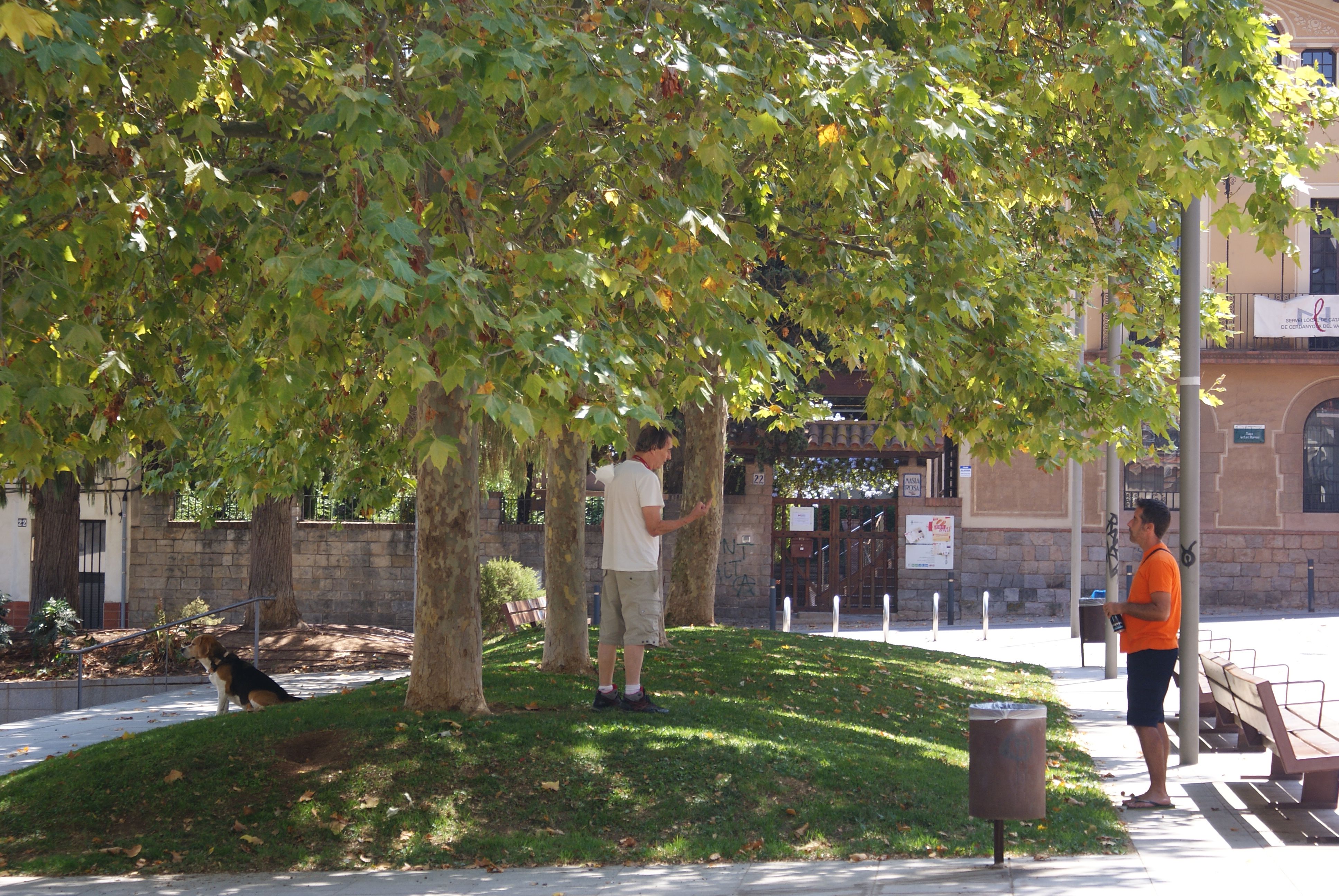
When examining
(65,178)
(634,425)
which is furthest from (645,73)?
(634,425)

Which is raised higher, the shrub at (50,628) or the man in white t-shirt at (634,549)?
the man in white t-shirt at (634,549)

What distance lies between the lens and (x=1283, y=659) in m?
16.8

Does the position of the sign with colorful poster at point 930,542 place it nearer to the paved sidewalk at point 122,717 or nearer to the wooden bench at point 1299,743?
the paved sidewalk at point 122,717

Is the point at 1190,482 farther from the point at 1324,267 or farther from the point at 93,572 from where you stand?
the point at 1324,267

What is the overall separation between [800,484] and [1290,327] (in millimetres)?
11736

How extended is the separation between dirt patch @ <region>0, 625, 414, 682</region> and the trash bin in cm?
1205

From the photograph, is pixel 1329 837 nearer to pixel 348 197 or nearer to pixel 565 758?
pixel 565 758

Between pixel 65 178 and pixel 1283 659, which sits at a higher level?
pixel 65 178

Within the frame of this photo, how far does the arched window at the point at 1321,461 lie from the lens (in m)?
28.1

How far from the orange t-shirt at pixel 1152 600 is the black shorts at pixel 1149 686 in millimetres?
48

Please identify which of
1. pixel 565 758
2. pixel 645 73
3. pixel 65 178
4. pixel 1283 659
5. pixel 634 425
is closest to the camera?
pixel 65 178

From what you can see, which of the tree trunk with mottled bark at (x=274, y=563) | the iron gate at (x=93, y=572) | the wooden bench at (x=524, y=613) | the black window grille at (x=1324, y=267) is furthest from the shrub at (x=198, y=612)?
the black window grille at (x=1324, y=267)

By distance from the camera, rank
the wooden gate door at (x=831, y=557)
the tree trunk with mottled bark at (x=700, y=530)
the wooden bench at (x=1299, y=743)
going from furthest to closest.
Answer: the wooden gate door at (x=831, y=557), the tree trunk with mottled bark at (x=700, y=530), the wooden bench at (x=1299, y=743)

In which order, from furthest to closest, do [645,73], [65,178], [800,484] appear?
[800,484] < [645,73] < [65,178]
